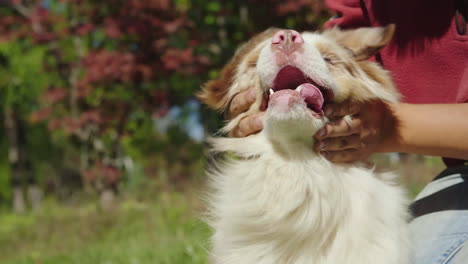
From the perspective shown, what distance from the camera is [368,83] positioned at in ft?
5.86

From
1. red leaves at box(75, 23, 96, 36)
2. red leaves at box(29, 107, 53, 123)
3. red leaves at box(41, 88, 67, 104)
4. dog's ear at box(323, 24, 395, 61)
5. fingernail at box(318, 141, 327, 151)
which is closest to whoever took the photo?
fingernail at box(318, 141, 327, 151)

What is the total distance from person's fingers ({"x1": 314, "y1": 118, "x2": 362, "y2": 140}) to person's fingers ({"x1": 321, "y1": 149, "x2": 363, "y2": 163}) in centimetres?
8

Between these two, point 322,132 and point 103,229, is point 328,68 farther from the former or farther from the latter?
point 103,229

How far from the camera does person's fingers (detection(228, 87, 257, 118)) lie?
70.9 inches

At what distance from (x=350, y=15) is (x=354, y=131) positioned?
77cm

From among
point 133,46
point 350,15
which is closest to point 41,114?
point 133,46

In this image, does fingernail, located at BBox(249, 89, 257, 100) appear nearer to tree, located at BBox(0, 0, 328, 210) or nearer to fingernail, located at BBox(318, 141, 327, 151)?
fingernail, located at BBox(318, 141, 327, 151)

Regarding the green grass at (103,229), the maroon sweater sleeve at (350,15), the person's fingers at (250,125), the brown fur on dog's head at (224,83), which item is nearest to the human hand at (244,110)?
the person's fingers at (250,125)

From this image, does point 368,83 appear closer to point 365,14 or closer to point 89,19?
point 365,14

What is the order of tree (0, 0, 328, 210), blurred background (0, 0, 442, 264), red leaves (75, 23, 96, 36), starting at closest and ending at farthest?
blurred background (0, 0, 442, 264) < tree (0, 0, 328, 210) < red leaves (75, 23, 96, 36)

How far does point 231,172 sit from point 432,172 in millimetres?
5830

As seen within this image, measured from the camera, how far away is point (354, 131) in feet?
5.62

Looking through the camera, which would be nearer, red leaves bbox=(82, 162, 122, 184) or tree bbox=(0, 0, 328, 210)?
tree bbox=(0, 0, 328, 210)

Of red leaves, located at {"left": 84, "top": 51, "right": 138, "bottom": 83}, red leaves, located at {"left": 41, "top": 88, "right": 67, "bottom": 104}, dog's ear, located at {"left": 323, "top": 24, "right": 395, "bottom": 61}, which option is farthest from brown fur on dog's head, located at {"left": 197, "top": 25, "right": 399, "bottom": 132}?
red leaves, located at {"left": 41, "top": 88, "right": 67, "bottom": 104}
